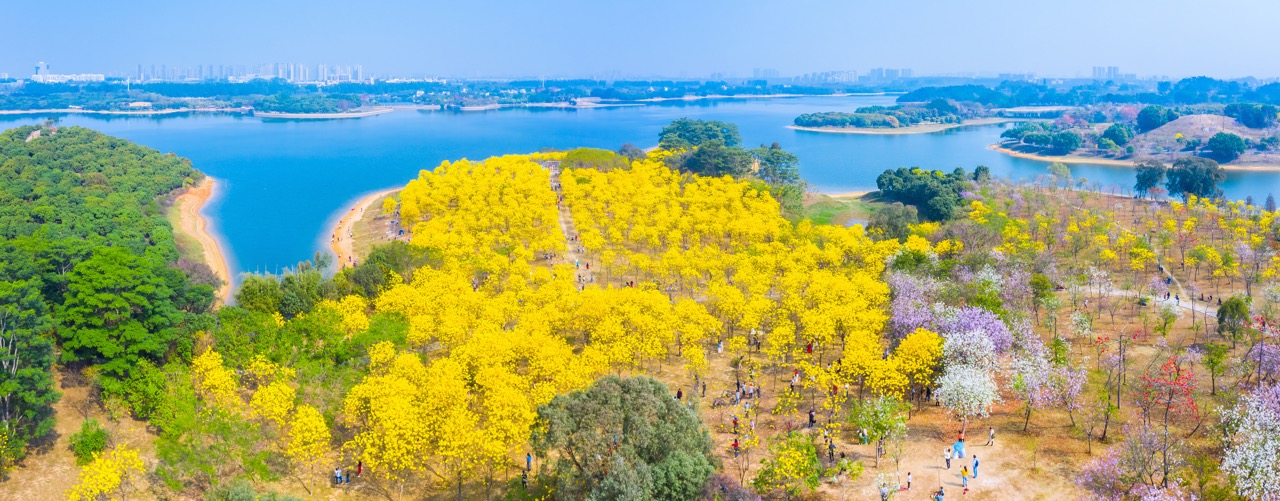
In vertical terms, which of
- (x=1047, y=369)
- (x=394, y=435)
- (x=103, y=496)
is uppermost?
(x=1047, y=369)

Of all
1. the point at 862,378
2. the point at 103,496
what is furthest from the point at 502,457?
the point at 862,378

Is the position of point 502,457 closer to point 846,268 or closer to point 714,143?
point 846,268

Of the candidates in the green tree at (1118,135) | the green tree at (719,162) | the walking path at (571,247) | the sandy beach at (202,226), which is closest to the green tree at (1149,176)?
the green tree at (719,162)

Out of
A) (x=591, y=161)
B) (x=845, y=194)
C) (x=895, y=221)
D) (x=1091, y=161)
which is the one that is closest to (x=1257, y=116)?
(x=1091, y=161)

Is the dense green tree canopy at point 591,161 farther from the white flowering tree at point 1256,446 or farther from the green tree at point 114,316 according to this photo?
the white flowering tree at point 1256,446

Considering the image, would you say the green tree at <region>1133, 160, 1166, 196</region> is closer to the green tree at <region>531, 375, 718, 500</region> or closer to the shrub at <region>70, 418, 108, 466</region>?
the green tree at <region>531, 375, 718, 500</region>

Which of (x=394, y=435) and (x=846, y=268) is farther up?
(x=846, y=268)

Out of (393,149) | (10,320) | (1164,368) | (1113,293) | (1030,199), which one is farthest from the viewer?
(393,149)

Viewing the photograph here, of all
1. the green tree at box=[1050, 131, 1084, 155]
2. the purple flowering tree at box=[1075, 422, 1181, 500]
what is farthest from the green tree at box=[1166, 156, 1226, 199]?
the purple flowering tree at box=[1075, 422, 1181, 500]
